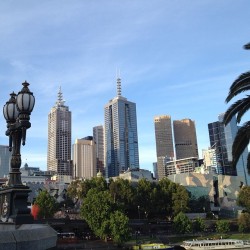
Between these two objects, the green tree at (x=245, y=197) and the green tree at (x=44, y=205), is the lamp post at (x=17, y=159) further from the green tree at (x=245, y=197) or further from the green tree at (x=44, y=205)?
the green tree at (x=245, y=197)

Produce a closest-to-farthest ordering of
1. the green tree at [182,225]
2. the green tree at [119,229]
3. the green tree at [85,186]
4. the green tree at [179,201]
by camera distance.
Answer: the green tree at [119,229] → the green tree at [182,225] → the green tree at [85,186] → the green tree at [179,201]

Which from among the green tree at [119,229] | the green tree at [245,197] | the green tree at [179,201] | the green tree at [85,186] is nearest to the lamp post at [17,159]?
the green tree at [119,229]

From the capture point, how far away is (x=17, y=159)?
13.0m

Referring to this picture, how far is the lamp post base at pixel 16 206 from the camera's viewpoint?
40.0 feet

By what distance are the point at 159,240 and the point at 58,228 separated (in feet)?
75.1

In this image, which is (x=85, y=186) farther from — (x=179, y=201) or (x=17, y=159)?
(x=17, y=159)

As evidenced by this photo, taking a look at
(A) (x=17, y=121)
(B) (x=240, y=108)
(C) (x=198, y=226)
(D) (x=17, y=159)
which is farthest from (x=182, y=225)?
(A) (x=17, y=121)

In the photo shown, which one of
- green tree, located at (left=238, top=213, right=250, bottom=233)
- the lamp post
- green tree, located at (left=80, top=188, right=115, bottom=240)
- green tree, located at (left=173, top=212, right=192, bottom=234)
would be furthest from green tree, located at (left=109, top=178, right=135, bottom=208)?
the lamp post

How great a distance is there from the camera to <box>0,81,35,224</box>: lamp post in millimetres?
11961

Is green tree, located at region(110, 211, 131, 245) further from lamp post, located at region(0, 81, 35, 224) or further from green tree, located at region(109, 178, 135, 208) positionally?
lamp post, located at region(0, 81, 35, 224)

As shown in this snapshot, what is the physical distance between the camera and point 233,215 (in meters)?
129

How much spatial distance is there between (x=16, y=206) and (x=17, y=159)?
1.81 meters

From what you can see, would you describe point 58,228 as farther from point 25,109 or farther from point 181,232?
point 25,109

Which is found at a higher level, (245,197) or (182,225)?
(245,197)
